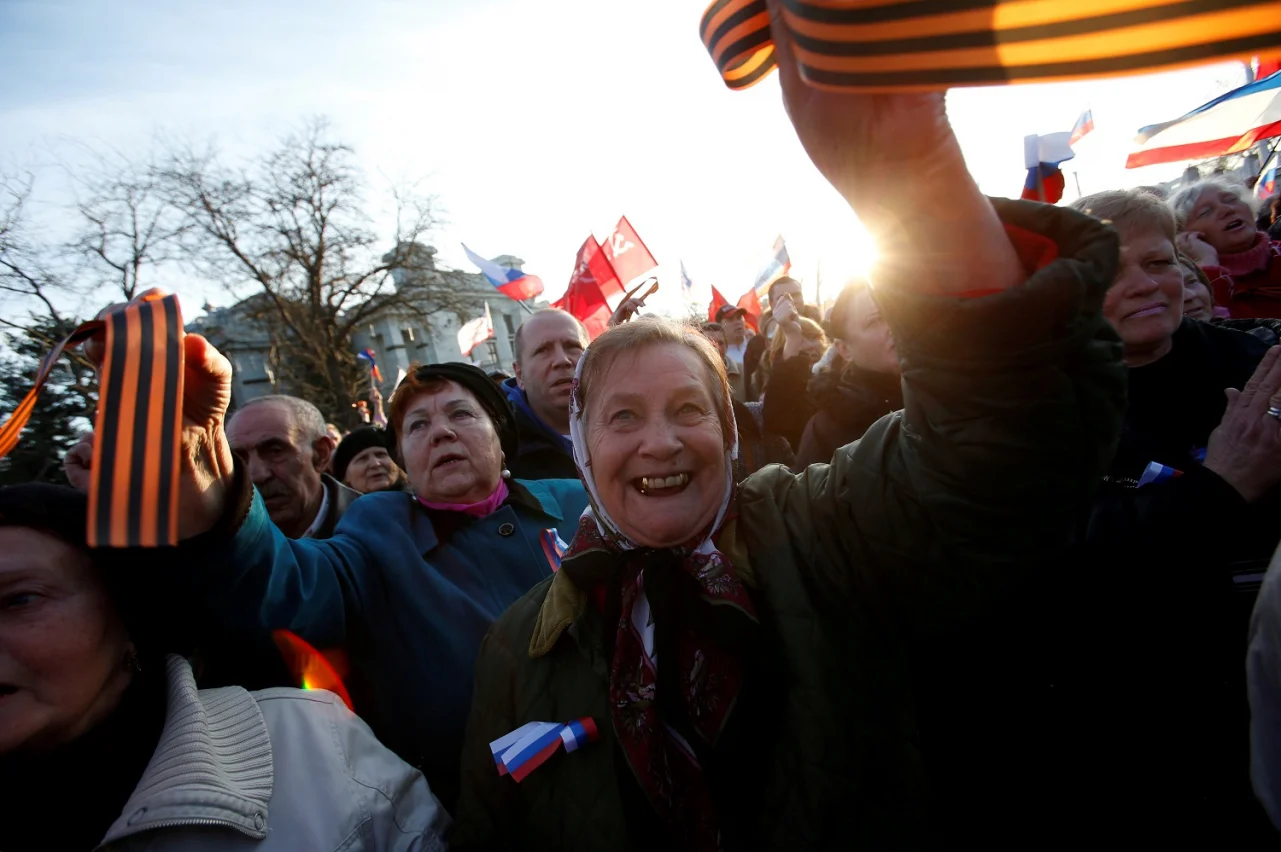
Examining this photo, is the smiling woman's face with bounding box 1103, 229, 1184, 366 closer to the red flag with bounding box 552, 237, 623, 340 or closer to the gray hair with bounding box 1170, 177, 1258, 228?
the gray hair with bounding box 1170, 177, 1258, 228

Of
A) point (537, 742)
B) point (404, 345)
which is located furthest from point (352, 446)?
point (404, 345)

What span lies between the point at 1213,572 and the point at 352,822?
2111 mm

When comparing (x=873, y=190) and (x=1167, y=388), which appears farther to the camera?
(x=1167, y=388)

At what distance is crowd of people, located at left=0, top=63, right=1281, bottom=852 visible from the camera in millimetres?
871

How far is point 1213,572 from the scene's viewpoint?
1.47m

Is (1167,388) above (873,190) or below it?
below

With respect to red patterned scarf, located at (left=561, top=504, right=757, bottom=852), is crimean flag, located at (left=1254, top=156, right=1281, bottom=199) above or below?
above

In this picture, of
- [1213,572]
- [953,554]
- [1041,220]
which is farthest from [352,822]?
[1213,572]

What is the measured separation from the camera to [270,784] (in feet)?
4.50

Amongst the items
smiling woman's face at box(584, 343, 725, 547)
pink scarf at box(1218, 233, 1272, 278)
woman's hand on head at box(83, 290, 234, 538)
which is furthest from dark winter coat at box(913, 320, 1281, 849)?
pink scarf at box(1218, 233, 1272, 278)

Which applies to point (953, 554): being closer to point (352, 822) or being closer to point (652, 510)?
point (652, 510)

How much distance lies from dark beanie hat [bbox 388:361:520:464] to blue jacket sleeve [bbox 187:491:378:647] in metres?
0.74

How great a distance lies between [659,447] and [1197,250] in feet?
11.6

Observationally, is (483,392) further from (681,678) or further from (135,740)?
(681,678)
